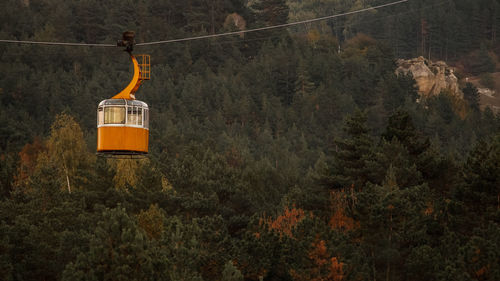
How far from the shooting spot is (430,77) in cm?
17050

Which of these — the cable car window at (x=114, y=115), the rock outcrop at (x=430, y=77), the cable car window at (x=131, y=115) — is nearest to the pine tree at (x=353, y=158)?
the cable car window at (x=131, y=115)

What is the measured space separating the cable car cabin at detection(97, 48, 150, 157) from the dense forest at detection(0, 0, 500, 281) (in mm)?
17609

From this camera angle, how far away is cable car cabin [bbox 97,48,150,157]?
3294cm

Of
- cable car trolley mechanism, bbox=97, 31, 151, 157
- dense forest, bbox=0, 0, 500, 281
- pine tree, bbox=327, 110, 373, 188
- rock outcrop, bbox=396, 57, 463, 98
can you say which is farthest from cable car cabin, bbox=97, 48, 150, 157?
rock outcrop, bbox=396, 57, 463, 98

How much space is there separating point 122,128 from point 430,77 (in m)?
144

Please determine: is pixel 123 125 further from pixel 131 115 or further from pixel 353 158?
pixel 353 158

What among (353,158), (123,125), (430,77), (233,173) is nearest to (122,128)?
(123,125)

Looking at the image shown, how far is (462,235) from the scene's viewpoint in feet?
174

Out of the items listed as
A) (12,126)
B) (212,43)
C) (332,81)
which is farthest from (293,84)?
(12,126)

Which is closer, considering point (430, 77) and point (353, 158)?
point (353, 158)

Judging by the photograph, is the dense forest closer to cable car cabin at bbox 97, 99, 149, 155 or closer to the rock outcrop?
the rock outcrop

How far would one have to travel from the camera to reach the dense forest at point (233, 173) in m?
52.8

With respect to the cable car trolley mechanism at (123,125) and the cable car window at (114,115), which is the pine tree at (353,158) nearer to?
the cable car trolley mechanism at (123,125)

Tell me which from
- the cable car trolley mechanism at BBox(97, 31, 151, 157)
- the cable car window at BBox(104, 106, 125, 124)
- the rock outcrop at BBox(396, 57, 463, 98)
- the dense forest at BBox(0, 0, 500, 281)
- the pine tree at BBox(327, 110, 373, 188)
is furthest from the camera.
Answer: the rock outcrop at BBox(396, 57, 463, 98)
